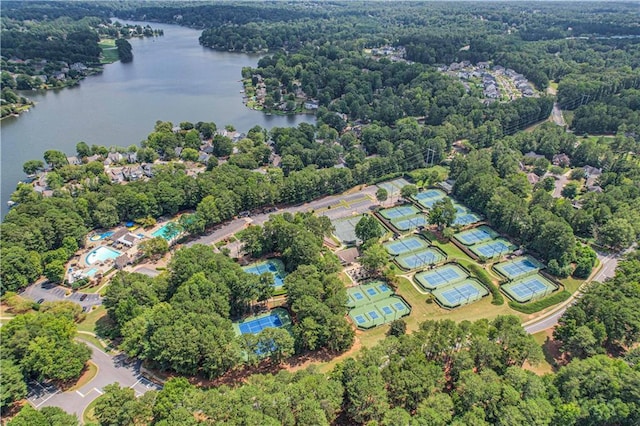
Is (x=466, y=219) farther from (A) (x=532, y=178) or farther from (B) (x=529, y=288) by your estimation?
(A) (x=532, y=178)

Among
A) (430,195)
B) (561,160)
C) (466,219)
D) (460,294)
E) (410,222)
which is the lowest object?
(460,294)

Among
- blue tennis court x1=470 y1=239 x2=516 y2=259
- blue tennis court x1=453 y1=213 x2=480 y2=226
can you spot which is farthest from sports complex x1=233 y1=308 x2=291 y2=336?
blue tennis court x1=453 y1=213 x2=480 y2=226

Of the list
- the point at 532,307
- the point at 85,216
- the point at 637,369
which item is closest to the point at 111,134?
the point at 85,216

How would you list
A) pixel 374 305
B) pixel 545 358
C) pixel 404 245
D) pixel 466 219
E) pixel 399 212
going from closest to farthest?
pixel 545 358
pixel 374 305
pixel 404 245
pixel 466 219
pixel 399 212

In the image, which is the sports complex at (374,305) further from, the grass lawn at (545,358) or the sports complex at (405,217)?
the sports complex at (405,217)

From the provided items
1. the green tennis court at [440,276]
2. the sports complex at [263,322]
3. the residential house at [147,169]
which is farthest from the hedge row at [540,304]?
the residential house at [147,169]

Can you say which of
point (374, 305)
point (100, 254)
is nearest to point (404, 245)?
point (374, 305)
